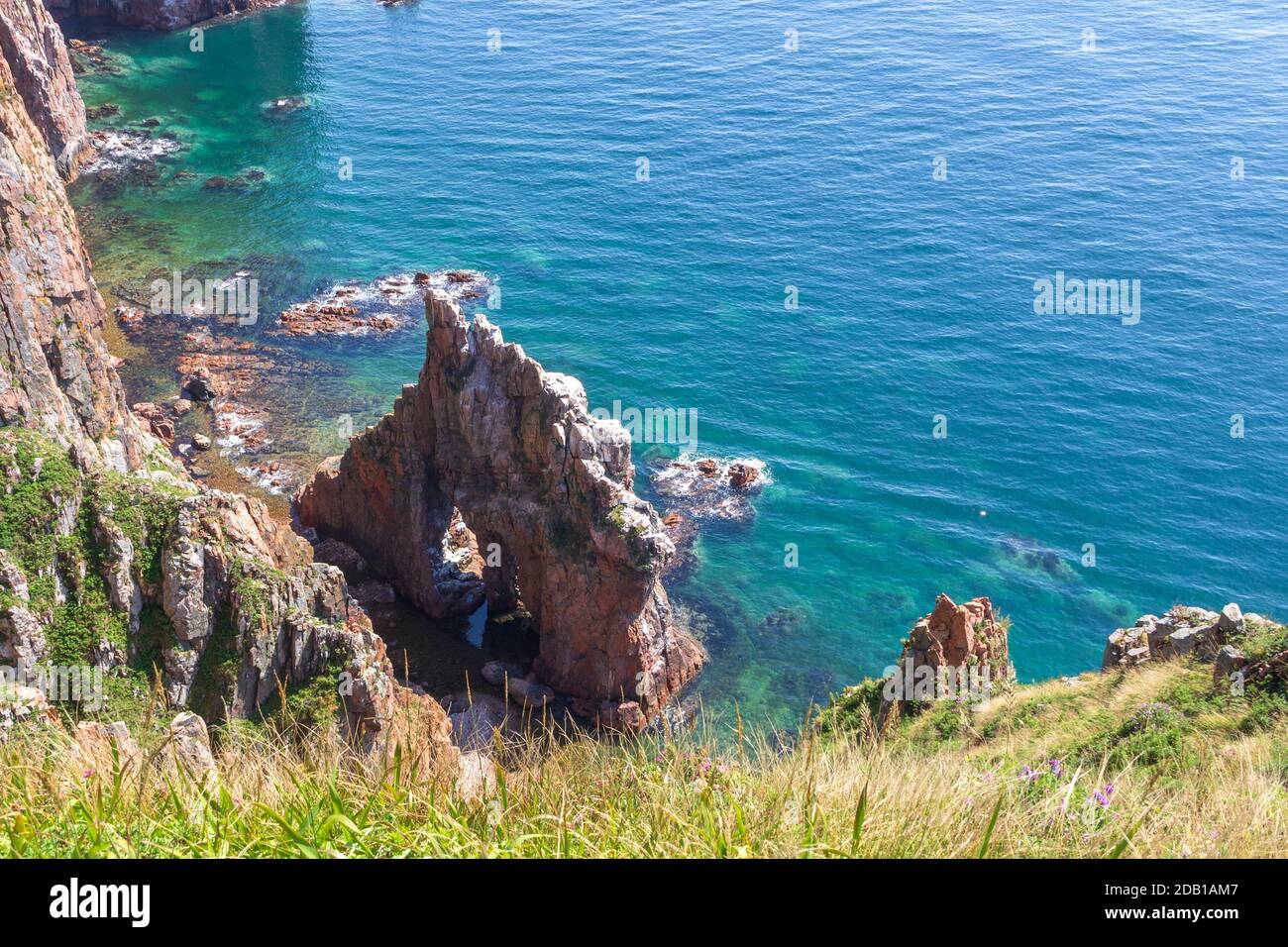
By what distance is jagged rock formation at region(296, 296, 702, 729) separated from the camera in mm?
43906

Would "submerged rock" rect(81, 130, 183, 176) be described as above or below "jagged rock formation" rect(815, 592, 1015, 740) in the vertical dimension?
above

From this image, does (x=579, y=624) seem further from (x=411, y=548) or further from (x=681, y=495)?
(x=681, y=495)

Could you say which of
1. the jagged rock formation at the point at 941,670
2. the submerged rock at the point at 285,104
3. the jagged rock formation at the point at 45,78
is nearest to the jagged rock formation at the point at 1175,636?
the jagged rock formation at the point at 941,670

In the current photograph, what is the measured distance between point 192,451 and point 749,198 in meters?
50.0

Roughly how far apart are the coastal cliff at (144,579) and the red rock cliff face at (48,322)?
10cm

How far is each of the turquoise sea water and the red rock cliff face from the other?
18483mm

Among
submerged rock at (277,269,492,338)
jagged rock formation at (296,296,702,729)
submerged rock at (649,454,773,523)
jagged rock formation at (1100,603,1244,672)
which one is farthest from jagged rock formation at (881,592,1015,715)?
submerged rock at (277,269,492,338)

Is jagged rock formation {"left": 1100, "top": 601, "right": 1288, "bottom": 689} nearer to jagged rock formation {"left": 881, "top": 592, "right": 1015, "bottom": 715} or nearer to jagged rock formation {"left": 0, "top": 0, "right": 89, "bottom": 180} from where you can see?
jagged rock formation {"left": 881, "top": 592, "right": 1015, "bottom": 715}

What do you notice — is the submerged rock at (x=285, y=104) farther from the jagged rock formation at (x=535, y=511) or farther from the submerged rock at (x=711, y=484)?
the jagged rock formation at (x=535, y=511)

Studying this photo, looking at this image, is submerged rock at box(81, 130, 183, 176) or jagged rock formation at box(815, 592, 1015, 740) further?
submerged rock at box(81, 130, 183, 176)

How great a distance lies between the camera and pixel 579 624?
4534 cm

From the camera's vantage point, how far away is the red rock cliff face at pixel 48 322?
35.5m
